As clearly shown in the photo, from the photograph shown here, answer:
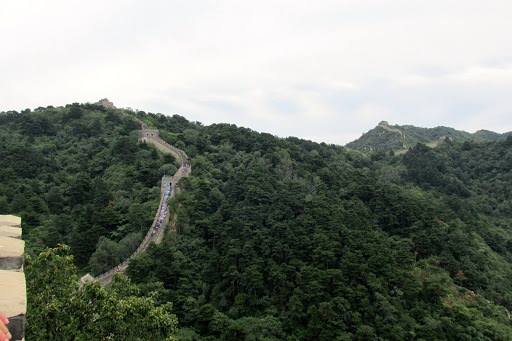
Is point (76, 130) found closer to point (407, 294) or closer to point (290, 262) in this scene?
point (290, 262)

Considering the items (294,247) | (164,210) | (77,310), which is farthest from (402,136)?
(77,310)

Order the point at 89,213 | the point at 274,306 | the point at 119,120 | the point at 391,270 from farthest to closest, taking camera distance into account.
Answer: the point at 119,120 < the point at 89,213 < the point at 391,270 < the point at 274,306

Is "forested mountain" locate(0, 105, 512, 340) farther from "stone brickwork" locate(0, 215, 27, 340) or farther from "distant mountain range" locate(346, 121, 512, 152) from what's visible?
"distant mountain range" locate(346, 121, 512, 152)

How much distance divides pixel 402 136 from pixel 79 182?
85094 millimetres

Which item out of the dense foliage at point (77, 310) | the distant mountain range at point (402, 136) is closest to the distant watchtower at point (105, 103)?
the distant mountain range at point (402, 136)

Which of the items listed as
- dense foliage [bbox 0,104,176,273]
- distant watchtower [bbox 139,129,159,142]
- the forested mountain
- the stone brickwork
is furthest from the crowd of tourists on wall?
the stone brickwork

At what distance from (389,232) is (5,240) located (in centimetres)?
3399

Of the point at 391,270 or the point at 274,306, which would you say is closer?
the point at 274,306

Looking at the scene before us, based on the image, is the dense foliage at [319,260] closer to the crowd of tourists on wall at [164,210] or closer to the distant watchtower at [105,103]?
the crowd of tourists on wall at [164,210]

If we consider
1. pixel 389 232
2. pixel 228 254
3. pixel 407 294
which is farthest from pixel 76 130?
pixel 407 294

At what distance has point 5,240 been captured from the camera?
5477mm

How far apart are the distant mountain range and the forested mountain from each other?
46.0 m

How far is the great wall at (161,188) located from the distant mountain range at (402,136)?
196 feet

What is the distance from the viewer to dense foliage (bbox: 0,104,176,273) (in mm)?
30062
